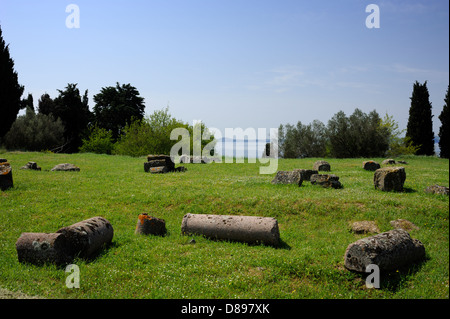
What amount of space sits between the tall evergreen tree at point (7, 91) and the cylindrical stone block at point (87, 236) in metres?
38.1

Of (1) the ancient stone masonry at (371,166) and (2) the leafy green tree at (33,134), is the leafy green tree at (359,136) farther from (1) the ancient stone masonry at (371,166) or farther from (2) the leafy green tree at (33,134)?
(2) the leafy green tree at (33,134)

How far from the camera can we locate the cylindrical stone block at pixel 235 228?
11352 millimetres

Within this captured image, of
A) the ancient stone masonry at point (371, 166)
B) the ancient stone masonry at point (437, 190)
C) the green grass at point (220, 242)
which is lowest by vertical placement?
the green grass at point (220, 242)

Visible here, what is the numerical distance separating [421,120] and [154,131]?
39977 millimetres

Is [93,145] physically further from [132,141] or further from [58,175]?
[58,175]

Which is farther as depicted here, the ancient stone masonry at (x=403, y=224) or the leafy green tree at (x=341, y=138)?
the leafy green tree at (x=341, y=138)

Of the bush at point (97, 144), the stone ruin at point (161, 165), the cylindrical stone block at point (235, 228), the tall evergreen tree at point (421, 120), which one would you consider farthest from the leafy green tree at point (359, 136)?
the cylindrical stone block at point (235, 228)

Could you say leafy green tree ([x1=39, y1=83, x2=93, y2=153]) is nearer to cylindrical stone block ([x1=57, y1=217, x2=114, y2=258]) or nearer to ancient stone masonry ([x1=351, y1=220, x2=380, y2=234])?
cylindrical stone block ([x1=57, y1=217, x2=114, y2=258])

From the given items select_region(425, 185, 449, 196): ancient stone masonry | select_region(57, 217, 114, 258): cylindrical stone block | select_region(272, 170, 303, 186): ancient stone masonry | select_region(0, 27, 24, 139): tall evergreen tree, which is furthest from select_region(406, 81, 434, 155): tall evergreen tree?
select_region(0, 27, 24, 139): tall evergreen tree

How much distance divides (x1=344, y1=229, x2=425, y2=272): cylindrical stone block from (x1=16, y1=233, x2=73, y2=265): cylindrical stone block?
8.28m
